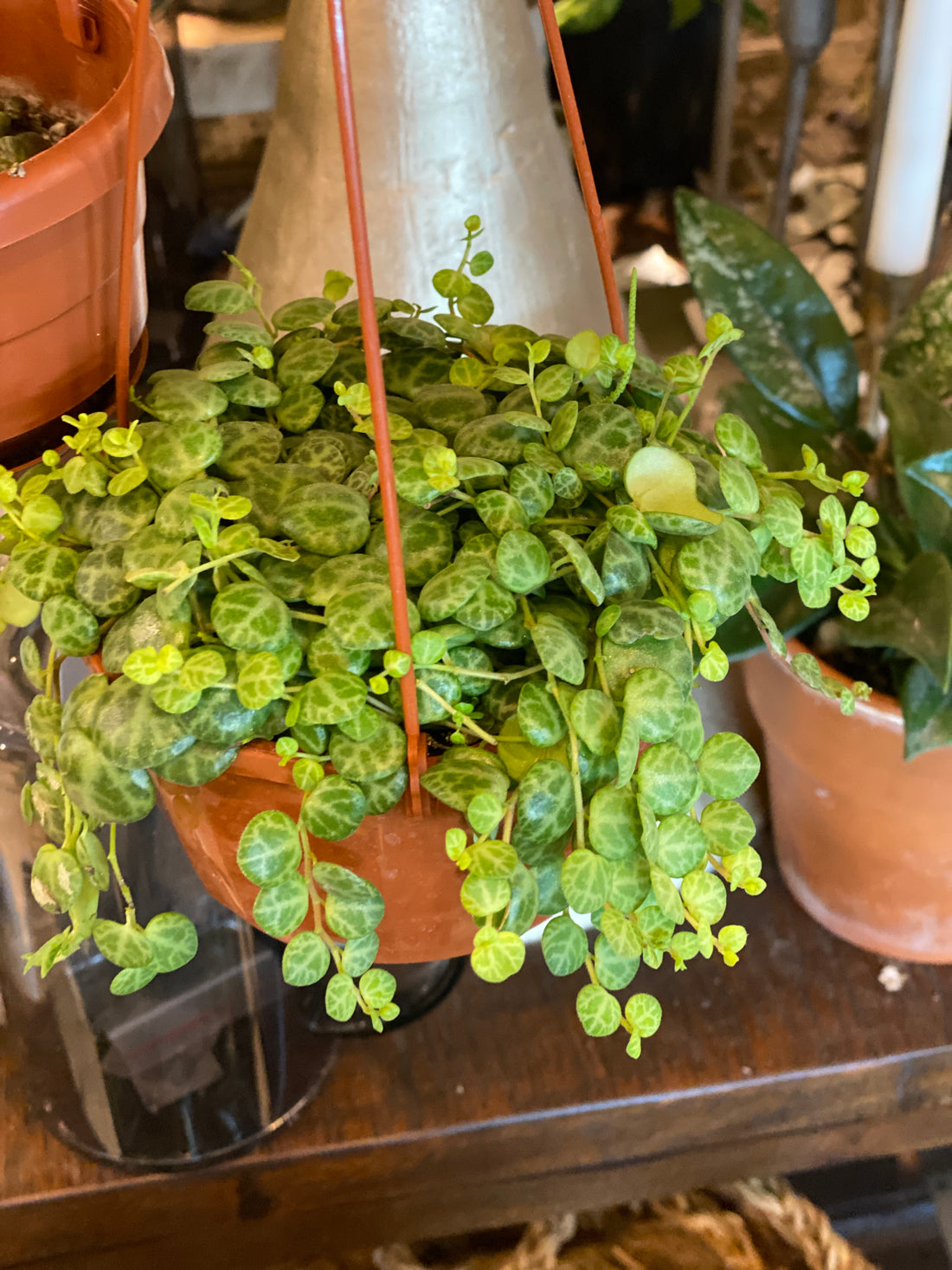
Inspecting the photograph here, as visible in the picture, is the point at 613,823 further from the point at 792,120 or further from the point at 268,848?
the point at 792,120

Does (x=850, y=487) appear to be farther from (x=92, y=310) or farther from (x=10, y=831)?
(x=10, y=831)

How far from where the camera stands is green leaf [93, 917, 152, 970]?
1.43 feet

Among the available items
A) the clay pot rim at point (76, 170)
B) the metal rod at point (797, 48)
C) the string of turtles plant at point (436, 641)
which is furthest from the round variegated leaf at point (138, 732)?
the metal rod at point (797, 48)

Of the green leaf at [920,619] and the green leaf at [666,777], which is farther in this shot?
the green leaf at [920,619]

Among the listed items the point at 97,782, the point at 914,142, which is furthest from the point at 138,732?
the point at 914,142

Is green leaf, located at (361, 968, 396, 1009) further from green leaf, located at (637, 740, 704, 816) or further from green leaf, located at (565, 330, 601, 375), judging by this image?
green leaf, located at (565, 330, 601, 375)

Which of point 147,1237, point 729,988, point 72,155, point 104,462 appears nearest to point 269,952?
point 147,1237

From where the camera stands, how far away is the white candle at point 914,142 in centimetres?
77

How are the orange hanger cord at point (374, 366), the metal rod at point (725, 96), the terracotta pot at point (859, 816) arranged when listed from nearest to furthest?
the orange hanger cord at point (374, 366) < the terracotta pot at point (859, 816) < the metal rod at point (725, 96)

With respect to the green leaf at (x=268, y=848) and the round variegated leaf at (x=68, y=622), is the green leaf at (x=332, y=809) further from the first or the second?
the round variegated leaf at (x=68, y=622)

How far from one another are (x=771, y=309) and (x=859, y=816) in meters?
0.37

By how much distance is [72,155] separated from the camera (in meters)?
0.45

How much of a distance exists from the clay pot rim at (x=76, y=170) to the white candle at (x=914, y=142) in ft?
1.86

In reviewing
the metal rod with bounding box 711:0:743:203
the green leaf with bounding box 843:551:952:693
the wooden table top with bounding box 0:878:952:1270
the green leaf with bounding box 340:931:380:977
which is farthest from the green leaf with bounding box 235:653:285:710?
the metal rod with bounding box 711:0:743:203
